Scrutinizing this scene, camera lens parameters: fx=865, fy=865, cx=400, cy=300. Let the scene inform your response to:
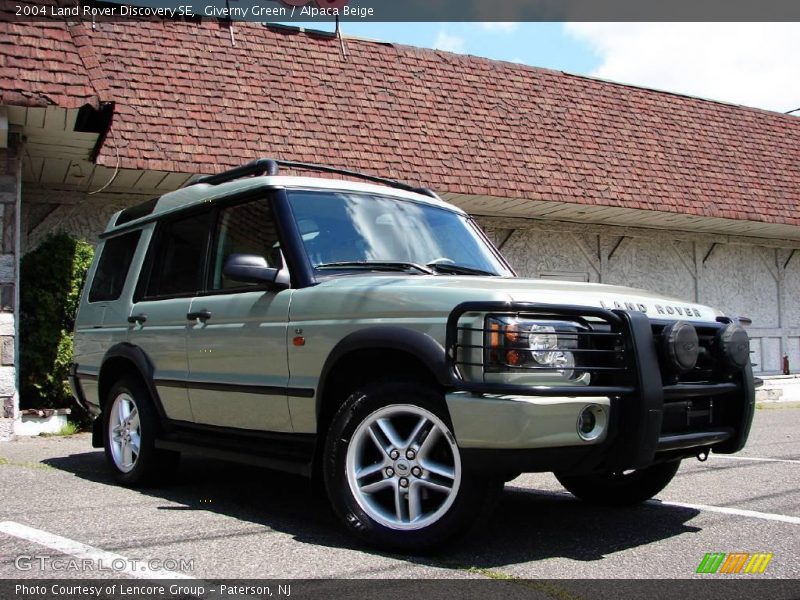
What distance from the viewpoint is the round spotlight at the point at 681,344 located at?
400 cm

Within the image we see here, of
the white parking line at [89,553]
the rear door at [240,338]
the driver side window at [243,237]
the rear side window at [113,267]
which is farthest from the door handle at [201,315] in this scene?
the white parking line at [89,553]

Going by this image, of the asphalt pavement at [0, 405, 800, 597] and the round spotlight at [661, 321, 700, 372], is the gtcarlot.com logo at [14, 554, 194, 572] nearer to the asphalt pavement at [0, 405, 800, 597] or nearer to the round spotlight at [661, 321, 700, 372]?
the asphalt pavement at [0, 405, 800, 597]

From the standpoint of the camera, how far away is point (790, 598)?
11.2ft

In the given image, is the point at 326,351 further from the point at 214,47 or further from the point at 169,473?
the point at 214,47

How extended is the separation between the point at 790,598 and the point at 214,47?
10.9 m

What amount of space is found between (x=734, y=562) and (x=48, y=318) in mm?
8240


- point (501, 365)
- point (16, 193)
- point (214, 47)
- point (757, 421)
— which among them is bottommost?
point (757, 421)

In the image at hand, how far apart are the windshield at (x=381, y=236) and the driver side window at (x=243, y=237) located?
200 mm

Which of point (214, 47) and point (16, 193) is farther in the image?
point (214, 47)

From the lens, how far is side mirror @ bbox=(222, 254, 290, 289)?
4.59 meters

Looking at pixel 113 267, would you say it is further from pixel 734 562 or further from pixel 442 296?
pixel 734 562

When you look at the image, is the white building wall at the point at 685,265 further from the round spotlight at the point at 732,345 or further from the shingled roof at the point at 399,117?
the round spotlight at the point at 732,345

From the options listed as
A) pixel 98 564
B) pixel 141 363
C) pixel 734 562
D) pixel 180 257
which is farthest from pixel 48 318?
pixel 734 562

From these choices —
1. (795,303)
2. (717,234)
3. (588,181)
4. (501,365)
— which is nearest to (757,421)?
(588,181)
